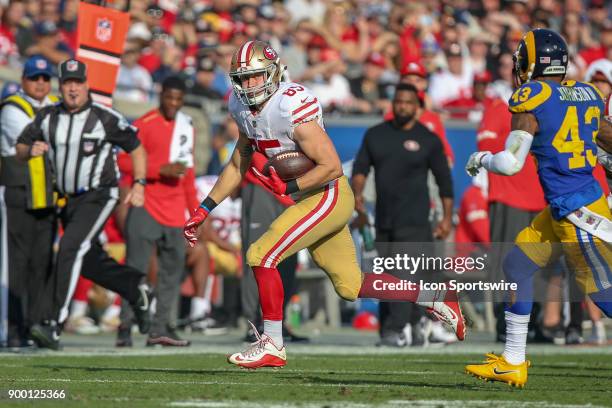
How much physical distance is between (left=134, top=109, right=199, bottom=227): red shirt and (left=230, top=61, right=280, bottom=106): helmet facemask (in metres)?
3.46

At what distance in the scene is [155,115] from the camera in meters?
10.9

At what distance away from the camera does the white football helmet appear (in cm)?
741

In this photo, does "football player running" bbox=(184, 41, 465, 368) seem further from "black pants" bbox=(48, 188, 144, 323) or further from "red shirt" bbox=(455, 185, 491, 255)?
"red shirt" bbox=(455, 185, 491, 255)

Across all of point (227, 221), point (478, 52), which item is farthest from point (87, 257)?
point (478, 52)

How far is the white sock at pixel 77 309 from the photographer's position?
12883 millimetres

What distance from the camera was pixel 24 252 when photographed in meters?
10.1

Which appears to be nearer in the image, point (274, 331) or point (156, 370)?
point (274, 331)

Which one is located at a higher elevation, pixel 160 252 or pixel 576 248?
pixel 576 248

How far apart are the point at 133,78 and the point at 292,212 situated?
8244 millimetres

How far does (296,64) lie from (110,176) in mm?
7416

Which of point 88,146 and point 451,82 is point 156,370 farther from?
point 451,82

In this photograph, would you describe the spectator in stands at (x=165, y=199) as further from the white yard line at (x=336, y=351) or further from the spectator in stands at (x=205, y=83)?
the spectator in stands at (x=205, y=83)

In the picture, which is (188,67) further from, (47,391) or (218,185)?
(47,391)

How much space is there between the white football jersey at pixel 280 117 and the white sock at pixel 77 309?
5.79 m
